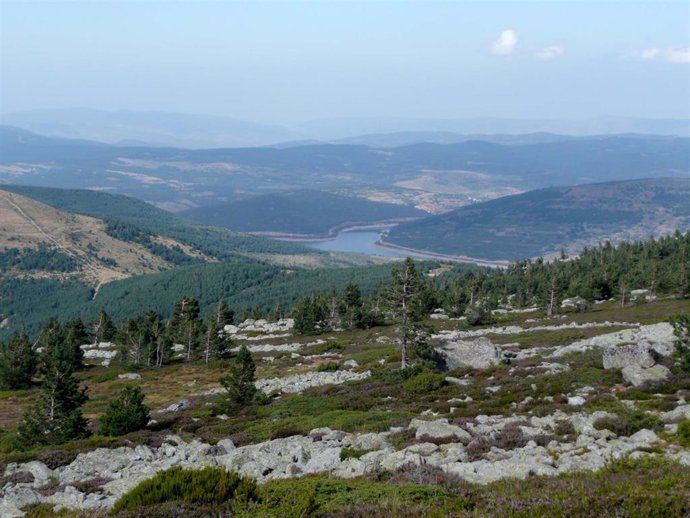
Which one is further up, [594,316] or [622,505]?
[622,505]

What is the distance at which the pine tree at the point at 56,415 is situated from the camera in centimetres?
3189

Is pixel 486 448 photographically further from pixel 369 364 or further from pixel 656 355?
pixel 369 364

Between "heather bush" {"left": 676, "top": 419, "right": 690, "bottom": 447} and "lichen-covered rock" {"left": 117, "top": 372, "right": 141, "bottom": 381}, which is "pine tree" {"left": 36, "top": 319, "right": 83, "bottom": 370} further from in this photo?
"heather bush" {"left": 676, "top": 419, "right": 690, "bottom": 447}

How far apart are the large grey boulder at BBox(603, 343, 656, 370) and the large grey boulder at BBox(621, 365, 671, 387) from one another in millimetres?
725

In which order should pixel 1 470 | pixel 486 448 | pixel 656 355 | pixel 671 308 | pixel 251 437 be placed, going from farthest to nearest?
pixel 671 308
pixel 656 355
pixel 251 437
pixel 1 470
pixel 486 448

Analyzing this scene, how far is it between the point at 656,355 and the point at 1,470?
3185 centimetres

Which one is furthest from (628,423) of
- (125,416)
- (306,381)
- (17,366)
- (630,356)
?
(17,366)

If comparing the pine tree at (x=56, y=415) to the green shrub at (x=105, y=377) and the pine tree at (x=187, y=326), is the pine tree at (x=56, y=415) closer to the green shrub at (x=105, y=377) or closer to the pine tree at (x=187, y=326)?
the green shrub at (x=105, y=377)

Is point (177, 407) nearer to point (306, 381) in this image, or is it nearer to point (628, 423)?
point (306, 381)

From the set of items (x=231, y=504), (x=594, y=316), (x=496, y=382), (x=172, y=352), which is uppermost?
(x=231, y=504)

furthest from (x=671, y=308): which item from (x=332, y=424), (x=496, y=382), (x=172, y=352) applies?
(x=172, y=352)

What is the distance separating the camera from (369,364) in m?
53.7

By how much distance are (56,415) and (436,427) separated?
2376 centimetres

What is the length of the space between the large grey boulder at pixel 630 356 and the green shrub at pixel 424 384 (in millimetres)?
9642
